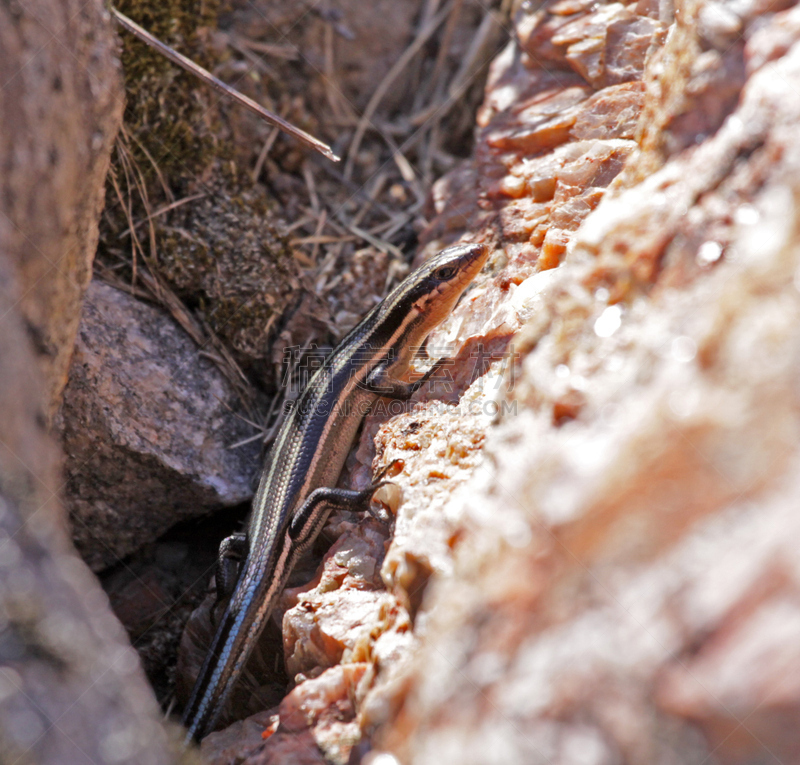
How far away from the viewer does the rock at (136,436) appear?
3.35 m

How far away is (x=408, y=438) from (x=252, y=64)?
10.7ft

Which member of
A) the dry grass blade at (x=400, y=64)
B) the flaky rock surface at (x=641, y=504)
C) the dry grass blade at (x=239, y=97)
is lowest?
the flaky rock surface at (x=641, y=504)

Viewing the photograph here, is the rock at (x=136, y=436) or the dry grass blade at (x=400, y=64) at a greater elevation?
the dry grass blade at (x=400, y=64)

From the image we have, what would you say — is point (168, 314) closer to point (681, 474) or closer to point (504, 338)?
point (504, 338)

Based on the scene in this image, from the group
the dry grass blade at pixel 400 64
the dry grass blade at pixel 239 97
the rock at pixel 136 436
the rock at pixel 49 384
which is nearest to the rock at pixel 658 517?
the rock at pixel 49 384

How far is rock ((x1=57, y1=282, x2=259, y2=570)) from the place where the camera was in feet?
11.0

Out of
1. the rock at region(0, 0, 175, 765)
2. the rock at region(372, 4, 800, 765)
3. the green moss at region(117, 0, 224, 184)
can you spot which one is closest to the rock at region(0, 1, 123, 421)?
the rock at region(0, 0, 175, 765)

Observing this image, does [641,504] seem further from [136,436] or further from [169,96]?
[169,96]

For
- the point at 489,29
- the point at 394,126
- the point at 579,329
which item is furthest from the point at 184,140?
the point at 579,329

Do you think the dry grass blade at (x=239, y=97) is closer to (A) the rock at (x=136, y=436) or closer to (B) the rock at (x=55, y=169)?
(B) the rock at (x=55, y=169)

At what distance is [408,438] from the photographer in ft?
10.1

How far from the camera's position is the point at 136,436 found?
3420 mm

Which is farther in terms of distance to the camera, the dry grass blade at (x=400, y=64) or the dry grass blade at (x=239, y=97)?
the dry grass blade at (x=400, y=64)

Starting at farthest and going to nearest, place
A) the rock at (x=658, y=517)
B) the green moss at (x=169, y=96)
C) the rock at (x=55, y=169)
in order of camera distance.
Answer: the green moss at (x=169, y=96) < the rock at (x=55, y=169) < the rock at (x=658, y=517)
